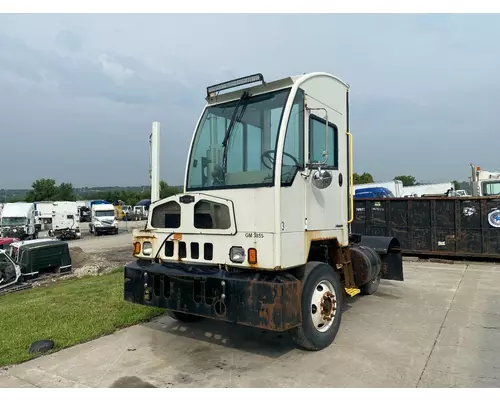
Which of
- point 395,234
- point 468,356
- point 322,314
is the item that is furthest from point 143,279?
point 395,234

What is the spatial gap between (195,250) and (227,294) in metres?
0.67

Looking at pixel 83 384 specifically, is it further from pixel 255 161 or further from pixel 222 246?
pixel 255 161

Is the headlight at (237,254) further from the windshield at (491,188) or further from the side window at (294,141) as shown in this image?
the windshield at (491,188)

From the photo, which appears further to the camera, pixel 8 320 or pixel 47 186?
pixel 47 186

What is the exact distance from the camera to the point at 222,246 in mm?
4184

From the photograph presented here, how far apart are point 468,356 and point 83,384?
391 cm

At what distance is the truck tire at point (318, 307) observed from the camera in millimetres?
4207

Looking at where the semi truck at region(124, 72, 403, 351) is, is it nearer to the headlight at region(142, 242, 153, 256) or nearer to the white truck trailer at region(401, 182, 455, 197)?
the headlight at region(142, 242, 153, 256)

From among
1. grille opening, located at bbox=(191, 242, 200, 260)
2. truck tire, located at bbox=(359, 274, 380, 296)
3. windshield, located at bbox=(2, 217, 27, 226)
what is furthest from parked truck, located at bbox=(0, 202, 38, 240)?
grille opening, located at bbox=(191, 242, 200, 260)

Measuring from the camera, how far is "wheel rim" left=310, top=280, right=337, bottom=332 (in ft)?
14.5

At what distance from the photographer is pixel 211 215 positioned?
426cm

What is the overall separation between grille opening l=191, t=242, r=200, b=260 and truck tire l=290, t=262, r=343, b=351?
116cm

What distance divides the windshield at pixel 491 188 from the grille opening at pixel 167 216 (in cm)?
1330
